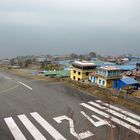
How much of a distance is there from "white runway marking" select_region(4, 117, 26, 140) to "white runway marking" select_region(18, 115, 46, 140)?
40 cm

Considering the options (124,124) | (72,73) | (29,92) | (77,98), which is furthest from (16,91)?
(72,73)

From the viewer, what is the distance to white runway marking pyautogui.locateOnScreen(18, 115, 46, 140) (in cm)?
817

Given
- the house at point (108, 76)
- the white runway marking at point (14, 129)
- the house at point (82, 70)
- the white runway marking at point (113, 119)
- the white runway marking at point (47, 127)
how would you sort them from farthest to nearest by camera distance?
the house at point (82, 70) < the house at point (108, 76) < the white runway marking at point (113, 119) < the white runway marking at point (47, 127) < the white runway marking at point (14, 129)

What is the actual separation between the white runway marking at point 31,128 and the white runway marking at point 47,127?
1.24 ft

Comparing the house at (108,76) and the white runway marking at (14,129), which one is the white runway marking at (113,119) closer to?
the white runway marking at (14,129)

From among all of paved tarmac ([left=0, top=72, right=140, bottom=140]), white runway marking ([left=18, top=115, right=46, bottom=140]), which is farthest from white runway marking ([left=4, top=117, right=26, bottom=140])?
white runway marking ([left=18, top=115, right=46, bottom=140])

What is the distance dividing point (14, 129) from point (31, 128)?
678 mm

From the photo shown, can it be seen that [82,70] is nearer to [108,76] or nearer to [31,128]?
[108,76]

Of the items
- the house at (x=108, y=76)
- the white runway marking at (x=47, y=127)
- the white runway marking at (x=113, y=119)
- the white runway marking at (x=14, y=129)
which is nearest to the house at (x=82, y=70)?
the house at (x=108, y=76)

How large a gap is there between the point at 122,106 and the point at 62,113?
352cm

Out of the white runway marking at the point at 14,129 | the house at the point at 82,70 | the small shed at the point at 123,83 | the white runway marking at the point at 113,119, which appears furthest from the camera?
the house at the point at 82,70

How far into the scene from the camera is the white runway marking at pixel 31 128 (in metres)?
8.17

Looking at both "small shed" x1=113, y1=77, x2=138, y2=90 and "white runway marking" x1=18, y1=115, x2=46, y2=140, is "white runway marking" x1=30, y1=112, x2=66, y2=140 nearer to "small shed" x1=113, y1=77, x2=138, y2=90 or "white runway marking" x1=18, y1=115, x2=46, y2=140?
"white runway marking" x1=18, y1=115, x2=46, y2=140

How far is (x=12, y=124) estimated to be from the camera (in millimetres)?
9219
